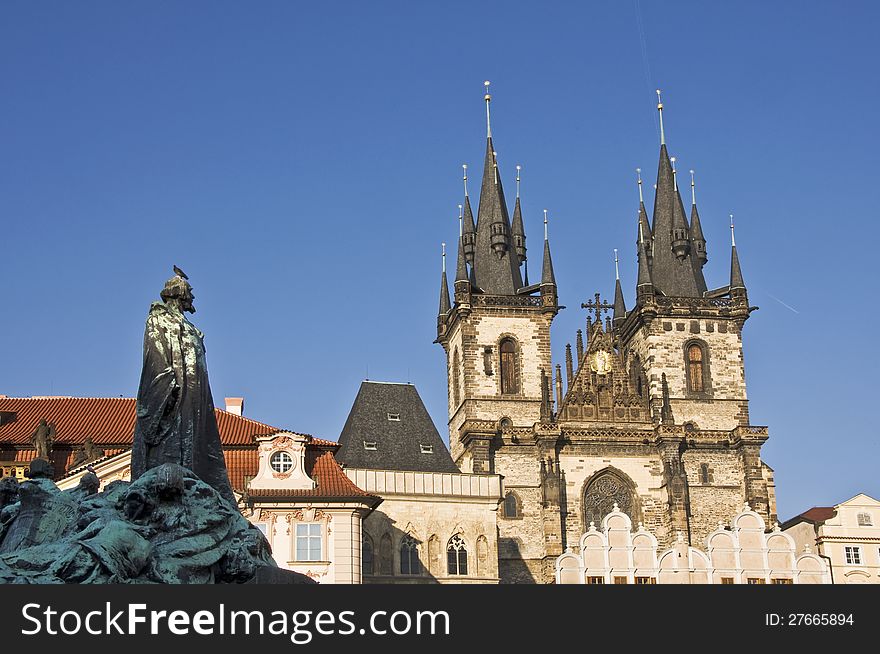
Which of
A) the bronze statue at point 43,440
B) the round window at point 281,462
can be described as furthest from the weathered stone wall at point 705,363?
the bronze statue at point 43,440

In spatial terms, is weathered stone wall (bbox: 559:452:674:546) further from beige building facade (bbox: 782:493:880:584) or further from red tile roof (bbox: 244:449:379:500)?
red tile roof (bbox: 244:449:379:500)

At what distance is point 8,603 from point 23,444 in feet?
91.0

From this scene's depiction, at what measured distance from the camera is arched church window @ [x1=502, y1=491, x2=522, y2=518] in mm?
51812

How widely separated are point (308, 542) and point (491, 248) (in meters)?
29.7

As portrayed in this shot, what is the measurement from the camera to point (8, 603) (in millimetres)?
6883

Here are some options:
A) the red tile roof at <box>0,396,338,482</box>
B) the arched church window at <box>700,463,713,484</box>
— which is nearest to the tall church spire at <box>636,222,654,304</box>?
the arched church window at <box>700,463,713,484</box>

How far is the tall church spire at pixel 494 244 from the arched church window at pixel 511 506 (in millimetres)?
10527

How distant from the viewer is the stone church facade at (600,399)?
52.7m

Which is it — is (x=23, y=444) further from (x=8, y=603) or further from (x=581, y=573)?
(x=8, y=603)

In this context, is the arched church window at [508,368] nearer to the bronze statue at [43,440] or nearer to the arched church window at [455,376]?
the arched church window at [455,376]

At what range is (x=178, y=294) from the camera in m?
10.3

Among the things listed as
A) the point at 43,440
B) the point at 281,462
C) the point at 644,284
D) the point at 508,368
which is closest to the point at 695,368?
the point at 644,284

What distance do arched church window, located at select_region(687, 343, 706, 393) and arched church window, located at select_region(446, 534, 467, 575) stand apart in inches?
810

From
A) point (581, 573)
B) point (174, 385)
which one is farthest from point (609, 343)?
point (174, 385)
